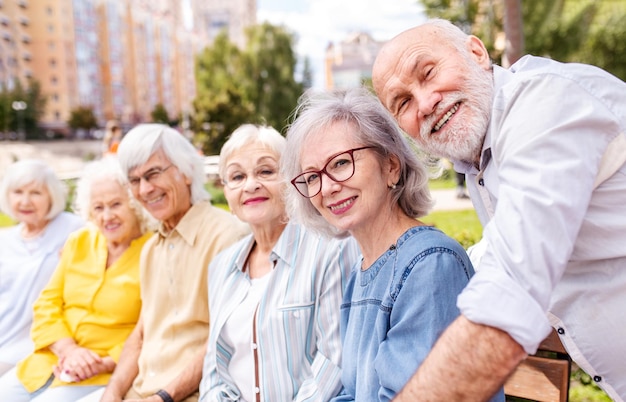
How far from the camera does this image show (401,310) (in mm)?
1570

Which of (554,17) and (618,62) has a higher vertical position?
(554,17)

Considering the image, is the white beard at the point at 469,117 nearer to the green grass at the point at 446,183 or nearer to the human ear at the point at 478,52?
the human ear at the point at 478,52

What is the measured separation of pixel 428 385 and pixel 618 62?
25.8m

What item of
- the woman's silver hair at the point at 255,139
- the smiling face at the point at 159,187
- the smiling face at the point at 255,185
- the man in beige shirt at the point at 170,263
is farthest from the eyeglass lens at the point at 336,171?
the smiling face at the point at 159,187

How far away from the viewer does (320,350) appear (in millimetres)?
2121

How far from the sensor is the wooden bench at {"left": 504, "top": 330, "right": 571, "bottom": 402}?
6.18 feet

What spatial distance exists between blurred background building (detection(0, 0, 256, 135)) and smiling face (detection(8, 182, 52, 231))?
59206mm

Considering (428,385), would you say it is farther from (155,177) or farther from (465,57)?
(155,177)

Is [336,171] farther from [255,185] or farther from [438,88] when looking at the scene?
[255,185]

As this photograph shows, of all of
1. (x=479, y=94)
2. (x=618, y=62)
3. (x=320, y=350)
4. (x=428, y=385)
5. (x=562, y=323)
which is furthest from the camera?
(x=618, y=62)

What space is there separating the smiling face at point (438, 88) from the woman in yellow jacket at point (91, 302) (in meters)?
1.93

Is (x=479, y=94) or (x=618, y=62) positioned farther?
(x=618, y=62)

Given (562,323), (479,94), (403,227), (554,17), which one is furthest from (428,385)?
(554,17)

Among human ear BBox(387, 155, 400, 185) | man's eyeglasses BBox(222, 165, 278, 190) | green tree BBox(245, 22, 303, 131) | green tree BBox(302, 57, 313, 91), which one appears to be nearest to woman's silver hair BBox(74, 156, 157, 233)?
man's eyeglasses BBox(222, 165, 278, 190)
